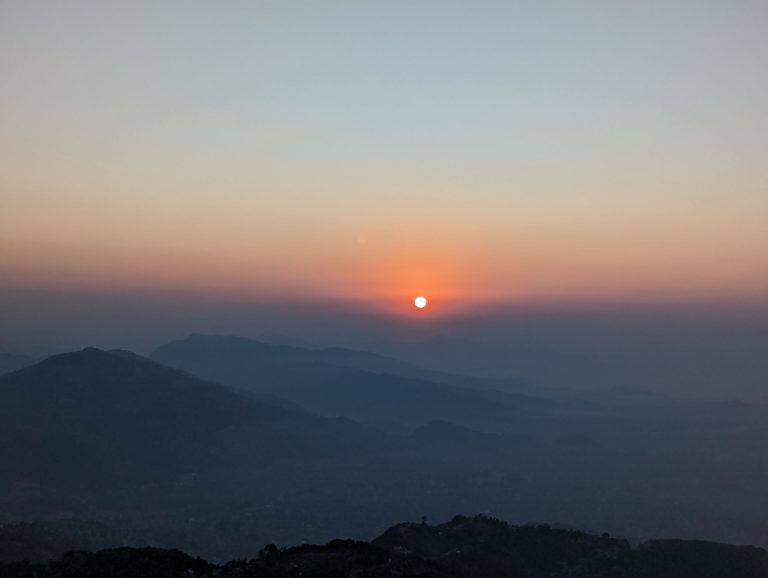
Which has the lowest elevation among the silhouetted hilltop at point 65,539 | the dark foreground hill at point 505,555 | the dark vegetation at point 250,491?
the dark vegetation at point 250,491

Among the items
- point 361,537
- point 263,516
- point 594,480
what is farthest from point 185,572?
point 594,480

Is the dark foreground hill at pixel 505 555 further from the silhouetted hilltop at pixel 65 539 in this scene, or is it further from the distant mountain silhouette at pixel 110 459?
the distant mountain silhouette at pixel 110 459

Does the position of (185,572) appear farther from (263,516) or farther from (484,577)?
(263,516)

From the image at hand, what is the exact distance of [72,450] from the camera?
17125 centimetres

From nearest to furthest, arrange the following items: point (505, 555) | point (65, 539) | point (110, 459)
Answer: point (505, 555) → point (65, 539) → point (110, 459)

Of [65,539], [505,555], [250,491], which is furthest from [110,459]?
[505,555]

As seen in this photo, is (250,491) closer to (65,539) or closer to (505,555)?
(65,539)

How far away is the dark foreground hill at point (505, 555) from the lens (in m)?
36.3

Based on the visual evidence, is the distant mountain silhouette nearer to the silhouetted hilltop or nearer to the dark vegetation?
the dark vegetation

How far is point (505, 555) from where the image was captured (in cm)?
6356

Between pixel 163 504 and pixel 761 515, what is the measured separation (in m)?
145

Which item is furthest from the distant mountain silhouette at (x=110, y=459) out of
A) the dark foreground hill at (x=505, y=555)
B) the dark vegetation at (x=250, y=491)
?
the dark foreground hill at (x=505, y=555)

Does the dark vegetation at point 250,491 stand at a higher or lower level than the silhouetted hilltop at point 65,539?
lower

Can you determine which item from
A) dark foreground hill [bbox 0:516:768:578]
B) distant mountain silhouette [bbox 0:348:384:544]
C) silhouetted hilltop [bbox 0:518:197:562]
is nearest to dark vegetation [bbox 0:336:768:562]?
distant mountain silhouette [bbox 0:348:384:544]
